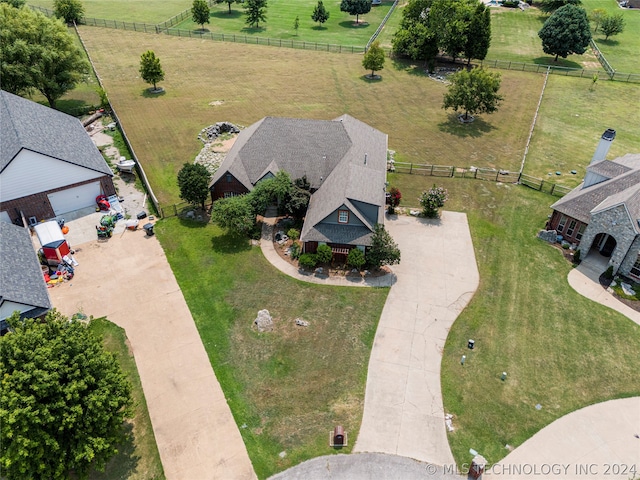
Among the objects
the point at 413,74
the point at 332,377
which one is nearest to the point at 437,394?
the point at 332,377

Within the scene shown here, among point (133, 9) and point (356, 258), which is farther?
point (133, 9)

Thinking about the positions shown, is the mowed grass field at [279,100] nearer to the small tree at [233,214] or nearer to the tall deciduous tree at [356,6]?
the small tree at [233,214]

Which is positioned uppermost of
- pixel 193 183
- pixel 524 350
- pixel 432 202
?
pixel 193 183

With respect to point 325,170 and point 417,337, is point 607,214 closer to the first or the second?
point 417,337

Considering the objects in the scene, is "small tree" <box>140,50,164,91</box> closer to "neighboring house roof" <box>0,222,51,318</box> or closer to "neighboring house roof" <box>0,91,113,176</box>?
"neighboring house roof" <box>0,91,113,176</box>

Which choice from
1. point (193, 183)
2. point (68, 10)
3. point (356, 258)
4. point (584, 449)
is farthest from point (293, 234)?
point (68, 10)

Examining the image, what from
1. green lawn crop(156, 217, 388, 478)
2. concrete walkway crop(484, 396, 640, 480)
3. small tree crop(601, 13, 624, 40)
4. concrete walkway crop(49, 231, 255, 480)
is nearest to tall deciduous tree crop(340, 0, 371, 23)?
small tree crop(601, 13, 624, 40)

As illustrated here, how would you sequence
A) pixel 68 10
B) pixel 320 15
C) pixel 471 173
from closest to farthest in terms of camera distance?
pixel 471 173
pixel 68 10
pixel 320 15
